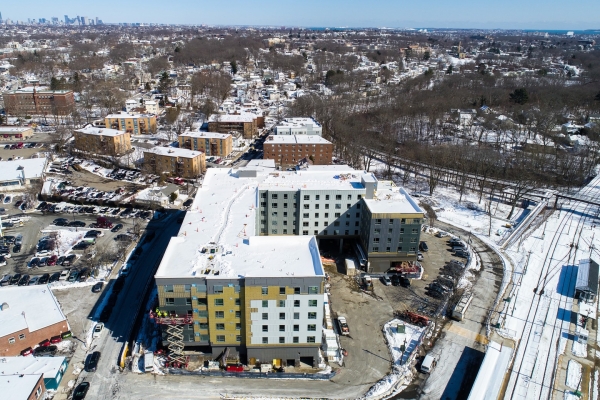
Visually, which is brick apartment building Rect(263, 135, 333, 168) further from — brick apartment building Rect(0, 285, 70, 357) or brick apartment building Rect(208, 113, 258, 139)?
brick apartment building Rect(0, 285, 70, 357)

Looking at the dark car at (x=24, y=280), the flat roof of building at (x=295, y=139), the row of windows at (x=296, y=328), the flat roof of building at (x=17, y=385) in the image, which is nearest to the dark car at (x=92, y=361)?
the flat roof of building at (x=17, y=385)

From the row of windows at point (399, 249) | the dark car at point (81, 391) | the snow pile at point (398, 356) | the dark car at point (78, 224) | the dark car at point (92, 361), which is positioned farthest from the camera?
the dark car at point (78, 224)

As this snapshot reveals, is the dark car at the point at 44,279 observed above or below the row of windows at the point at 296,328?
below

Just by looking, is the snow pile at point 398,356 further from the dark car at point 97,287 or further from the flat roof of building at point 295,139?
the flat roof of building at point 295,139

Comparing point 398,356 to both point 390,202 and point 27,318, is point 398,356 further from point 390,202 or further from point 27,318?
→ point 27,318

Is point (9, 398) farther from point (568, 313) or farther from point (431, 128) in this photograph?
point (431, 128)

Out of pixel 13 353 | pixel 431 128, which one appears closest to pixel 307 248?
pixel 13 353
